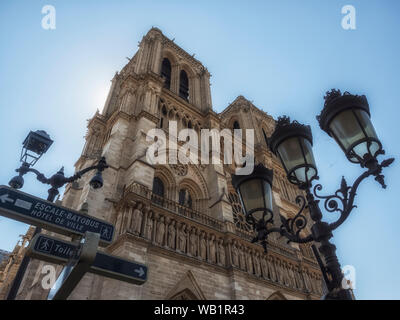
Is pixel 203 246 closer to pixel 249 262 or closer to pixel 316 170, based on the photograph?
pixel 249 262

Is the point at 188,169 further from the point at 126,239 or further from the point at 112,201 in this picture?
the point at 126,239

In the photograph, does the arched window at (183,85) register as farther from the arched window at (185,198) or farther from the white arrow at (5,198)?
the white arrow at (5,198)

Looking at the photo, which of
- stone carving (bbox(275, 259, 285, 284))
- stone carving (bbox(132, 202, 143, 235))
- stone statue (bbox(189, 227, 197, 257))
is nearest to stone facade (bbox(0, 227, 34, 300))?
stone carving (bbox(132, 202, 143, 235))

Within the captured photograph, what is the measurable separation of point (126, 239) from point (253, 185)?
20.4 feet

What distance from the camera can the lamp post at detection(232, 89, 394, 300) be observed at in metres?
3.55

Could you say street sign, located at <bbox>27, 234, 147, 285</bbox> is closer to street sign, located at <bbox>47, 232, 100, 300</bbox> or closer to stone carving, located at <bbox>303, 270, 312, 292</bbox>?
street sign, located at <bbox>47, 232, 100, 300</bbox>

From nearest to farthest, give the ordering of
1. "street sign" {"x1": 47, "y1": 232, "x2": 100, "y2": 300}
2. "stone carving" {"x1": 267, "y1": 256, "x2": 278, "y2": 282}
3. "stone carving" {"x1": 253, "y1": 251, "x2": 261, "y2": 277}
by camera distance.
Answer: "street sign" {"x1": 47, "y1": 232, "x2": 100, "y2": 300}
"stone carving" {"x1": 253, "y1": 251, "x2": 261, "y2": 277}
"stone carving" {"x1": 267, "y1": 256, "x2": 278, "y2": 282}

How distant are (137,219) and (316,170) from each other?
7.39 m

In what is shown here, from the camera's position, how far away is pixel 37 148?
5262mm

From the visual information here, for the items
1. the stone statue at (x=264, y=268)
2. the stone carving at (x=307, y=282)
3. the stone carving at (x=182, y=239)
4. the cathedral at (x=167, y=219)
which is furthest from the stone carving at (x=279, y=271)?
the stone carving at (x=182, y=239)

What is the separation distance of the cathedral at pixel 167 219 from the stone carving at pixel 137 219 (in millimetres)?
36

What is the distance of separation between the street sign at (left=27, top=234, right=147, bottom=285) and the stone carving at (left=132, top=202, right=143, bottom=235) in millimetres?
6550

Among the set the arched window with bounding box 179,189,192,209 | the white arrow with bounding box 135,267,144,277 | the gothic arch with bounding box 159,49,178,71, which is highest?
the gothic arch with bounding box 159,49,178,71

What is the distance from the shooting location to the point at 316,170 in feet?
13.5
